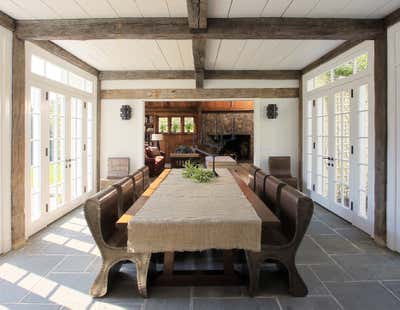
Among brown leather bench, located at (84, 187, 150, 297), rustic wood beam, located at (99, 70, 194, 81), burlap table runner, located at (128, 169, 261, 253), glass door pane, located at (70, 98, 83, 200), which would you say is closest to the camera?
burlap table runner, located at (128, 169, 261, 253)

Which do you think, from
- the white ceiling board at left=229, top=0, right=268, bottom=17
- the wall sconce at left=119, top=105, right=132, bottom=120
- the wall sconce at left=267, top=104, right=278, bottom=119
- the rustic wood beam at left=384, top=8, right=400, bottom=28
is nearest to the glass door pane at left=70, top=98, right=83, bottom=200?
the wall sconce at left=119, top=105, right=132, bottom=120

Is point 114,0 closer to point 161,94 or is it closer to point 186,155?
→ point 161,94

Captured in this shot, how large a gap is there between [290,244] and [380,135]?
2.01 metres

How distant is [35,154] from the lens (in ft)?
12.3

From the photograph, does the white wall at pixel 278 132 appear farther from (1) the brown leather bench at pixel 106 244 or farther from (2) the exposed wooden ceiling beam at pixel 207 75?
(1) the brown leather bench at pixel 106 244

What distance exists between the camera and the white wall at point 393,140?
9.96 feet

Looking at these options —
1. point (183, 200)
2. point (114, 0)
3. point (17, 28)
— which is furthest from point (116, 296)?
point (17, 28)

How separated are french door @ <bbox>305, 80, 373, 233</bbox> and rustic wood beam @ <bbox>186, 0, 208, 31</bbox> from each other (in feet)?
7.41

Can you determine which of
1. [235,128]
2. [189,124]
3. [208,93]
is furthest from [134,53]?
[235,128]

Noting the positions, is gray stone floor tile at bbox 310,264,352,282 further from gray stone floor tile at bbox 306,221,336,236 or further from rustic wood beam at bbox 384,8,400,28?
rustic wood beam at bbox 384,8,400,28

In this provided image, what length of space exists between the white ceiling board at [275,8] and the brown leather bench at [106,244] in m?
2.42

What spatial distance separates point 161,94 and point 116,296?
4426 mm

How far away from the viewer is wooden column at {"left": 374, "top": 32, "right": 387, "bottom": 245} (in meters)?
3.22

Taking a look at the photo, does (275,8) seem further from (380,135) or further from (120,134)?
(120,134)
